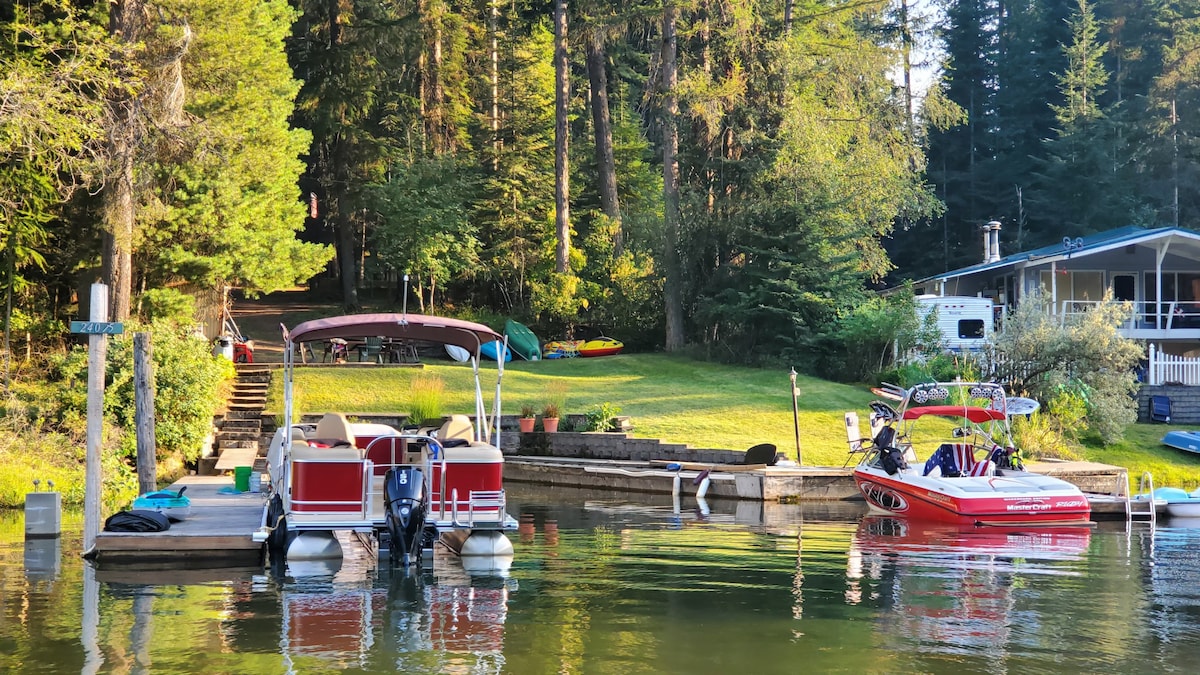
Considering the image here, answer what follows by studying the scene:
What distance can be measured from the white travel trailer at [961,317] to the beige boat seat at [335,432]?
25.7 m

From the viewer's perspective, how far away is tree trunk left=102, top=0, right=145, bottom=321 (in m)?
27.5

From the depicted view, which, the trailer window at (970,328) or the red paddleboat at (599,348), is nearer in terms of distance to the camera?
the trailer window at (970,328)

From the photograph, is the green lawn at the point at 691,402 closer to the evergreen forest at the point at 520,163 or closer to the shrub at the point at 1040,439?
the shrub at the point at 1040,439

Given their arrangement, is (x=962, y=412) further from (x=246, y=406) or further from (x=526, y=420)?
(x=246, y=406)

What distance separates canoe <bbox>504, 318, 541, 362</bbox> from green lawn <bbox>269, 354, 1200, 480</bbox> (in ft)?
12.6

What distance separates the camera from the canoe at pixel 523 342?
1594 inches

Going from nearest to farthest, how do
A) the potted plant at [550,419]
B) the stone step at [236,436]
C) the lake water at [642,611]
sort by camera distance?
1. the lake water at [642,611]
2. the stone step at [236,436]
3. the potted plant at [550,419]

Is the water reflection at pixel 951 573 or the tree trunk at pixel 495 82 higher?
the tree trunk at pixel 495 82

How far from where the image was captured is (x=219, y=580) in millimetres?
14102

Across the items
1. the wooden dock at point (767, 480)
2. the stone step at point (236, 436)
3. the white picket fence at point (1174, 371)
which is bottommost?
the wooden dock at point (767, 480)

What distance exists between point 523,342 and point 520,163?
29.5 ft

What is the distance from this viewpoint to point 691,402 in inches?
1241

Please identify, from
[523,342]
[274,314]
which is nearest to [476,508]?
[523,342]

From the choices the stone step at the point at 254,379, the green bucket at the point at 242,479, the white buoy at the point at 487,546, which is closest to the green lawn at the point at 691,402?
the stone step at the point at 254,379
